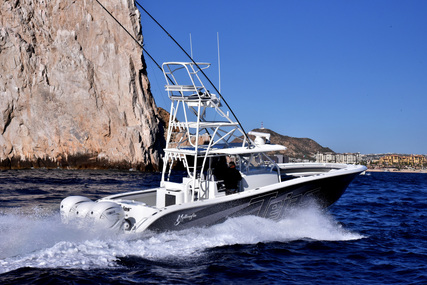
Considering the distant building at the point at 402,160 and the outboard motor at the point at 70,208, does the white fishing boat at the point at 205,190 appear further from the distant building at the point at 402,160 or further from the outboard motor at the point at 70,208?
the distant building at the point at 402,160

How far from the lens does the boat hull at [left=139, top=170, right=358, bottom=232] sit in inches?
399

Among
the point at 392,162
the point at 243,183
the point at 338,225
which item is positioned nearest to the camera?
the point at 243,183

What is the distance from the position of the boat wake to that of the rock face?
34.9 meters

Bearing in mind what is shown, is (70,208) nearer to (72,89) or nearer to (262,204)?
(262,204)

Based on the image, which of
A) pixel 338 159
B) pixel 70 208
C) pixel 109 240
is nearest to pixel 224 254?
pixel 109 240

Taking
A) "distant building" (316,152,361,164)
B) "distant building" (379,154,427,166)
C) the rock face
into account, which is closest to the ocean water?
"distant building" (316,152,361,164)

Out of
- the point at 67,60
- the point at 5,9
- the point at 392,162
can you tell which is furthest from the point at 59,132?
the point at 392,162

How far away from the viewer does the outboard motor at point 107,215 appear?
9.57 meters

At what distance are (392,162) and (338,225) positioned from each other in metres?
147

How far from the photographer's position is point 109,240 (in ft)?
31.3

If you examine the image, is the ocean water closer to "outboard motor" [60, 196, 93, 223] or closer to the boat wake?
the boat wake

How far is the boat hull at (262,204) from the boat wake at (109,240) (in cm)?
19

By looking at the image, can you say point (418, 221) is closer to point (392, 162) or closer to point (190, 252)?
point (190, 252)

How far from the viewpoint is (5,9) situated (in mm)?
47594
